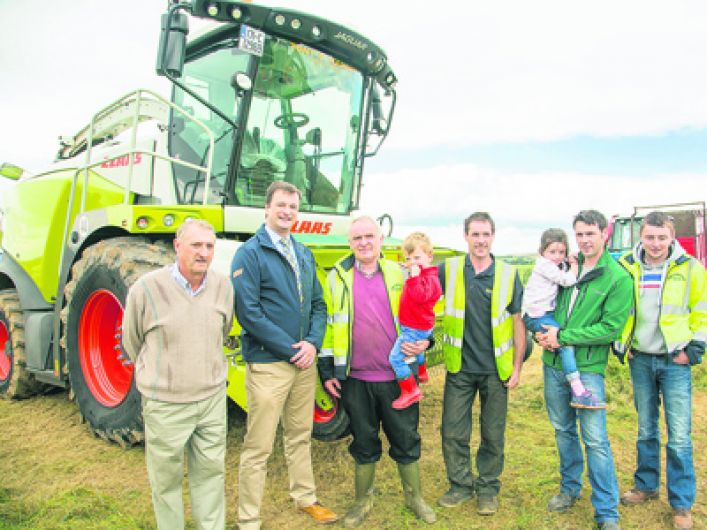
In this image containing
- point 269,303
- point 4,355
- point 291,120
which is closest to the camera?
point 269,303

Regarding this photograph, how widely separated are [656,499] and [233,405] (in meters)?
3.26

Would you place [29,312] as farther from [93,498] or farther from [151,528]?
[151,528]

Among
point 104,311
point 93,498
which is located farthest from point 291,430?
point 104,311

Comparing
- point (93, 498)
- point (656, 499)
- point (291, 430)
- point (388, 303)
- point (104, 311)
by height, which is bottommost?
point (93, 498)

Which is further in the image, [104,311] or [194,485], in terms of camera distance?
[104,311]

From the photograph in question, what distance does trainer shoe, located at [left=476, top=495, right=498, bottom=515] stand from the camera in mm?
3271

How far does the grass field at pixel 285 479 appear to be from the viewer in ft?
10.6

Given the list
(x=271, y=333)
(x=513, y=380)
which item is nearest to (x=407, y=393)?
(x=513, y=380)

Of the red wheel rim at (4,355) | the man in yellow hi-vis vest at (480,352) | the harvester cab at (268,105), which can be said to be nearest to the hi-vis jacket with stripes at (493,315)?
the man in yellow hi-vis vest at (480,352)

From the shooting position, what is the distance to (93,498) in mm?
3463

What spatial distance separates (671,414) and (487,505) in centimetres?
120

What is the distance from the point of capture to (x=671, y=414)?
325 centimetres

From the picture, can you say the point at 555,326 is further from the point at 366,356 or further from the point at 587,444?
the point at 366,356

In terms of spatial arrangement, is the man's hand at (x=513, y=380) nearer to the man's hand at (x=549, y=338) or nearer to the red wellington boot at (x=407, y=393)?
the man's hand at (x=549, y=338)
